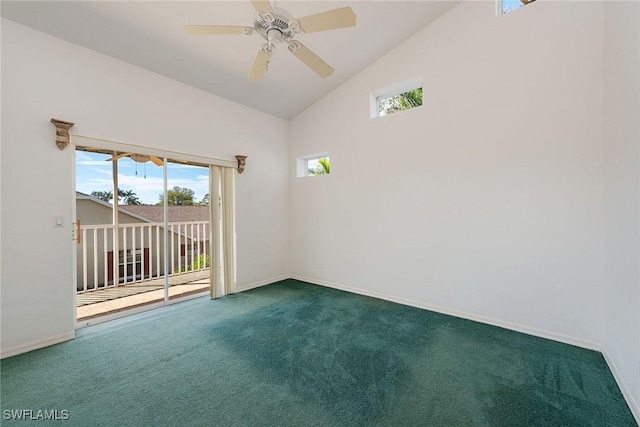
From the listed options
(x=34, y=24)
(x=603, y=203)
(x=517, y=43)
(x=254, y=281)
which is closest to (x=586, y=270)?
(x=603, y=203)

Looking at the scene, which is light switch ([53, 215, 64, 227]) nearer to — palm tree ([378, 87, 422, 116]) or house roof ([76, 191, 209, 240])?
house roof ([76, 191, 209, 240])

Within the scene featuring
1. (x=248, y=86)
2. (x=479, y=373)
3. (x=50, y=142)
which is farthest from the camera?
(x=248, y=86)

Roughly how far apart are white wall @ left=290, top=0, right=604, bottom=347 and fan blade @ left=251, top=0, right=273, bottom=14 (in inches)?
91.0

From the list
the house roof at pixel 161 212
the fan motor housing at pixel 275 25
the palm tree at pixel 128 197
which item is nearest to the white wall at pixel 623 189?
the fan motor housing at pixel 275 25

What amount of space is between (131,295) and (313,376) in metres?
3.28

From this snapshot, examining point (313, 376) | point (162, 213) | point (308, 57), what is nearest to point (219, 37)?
point (308, 57)

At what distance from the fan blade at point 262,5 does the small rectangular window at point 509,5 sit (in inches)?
107

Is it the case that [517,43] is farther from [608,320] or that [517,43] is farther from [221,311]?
[221,311]

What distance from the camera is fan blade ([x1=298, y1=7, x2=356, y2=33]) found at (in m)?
1.68

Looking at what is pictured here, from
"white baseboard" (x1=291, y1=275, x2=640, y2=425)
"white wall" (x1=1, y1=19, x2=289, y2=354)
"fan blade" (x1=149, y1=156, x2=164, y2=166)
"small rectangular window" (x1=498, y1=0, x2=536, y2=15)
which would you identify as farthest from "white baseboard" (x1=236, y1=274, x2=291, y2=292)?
"small rectangular window" (x1=498, y1=0, x2=536, y2=15)

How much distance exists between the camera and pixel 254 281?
4336 millimetres

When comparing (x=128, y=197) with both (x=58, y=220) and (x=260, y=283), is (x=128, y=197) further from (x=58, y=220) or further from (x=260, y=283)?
(x=260, y=283)

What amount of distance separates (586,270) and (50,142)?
17.5 feet

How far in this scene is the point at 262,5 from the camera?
162 centimetres
